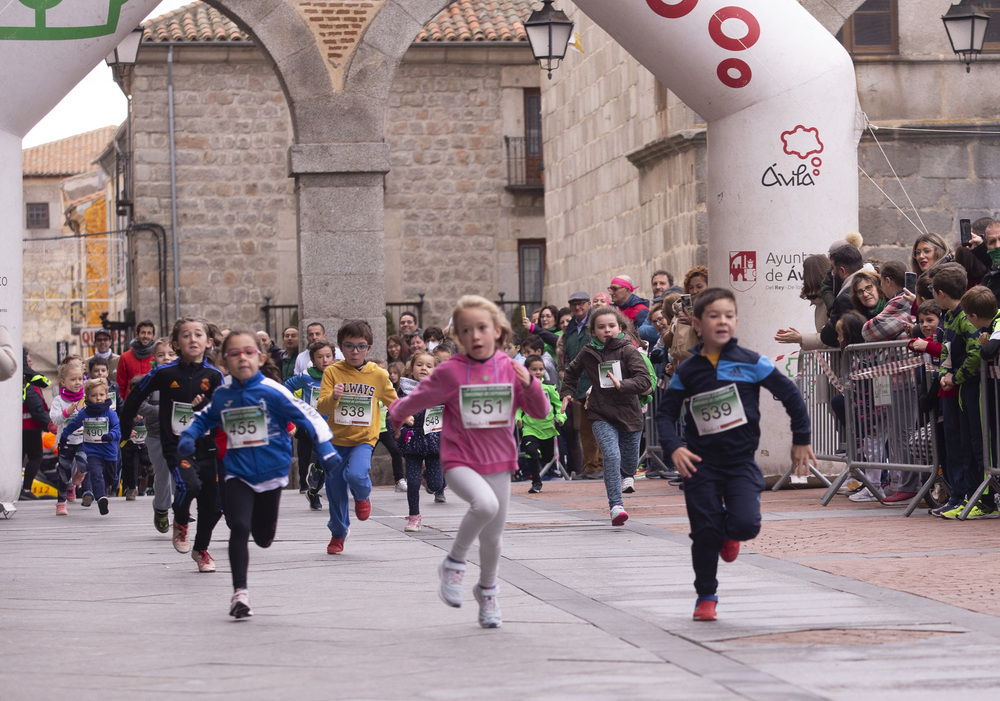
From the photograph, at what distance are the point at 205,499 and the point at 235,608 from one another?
6.62 feet

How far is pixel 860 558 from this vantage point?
8.30 m

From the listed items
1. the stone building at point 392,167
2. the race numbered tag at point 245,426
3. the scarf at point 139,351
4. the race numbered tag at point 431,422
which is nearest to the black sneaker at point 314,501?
the race numbered tag at point 431,422

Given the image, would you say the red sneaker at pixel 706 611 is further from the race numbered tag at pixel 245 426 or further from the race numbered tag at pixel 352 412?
the race numbered tag at pixel 352 412

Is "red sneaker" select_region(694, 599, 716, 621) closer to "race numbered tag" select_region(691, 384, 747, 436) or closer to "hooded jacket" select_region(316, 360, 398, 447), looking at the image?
"race numbered tag" select_region(691, 384, 747, 436)

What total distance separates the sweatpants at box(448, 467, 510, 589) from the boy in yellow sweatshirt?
10.3 feet

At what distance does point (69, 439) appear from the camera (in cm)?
1434

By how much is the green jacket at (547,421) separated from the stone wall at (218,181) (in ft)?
50.3

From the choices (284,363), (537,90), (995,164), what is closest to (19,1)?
(284,363)

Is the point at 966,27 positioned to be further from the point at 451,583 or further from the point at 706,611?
the point at 451,583

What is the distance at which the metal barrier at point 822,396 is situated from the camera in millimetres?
11922

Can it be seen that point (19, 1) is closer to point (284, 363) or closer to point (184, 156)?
point (284, 363)

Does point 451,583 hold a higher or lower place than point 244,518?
lower

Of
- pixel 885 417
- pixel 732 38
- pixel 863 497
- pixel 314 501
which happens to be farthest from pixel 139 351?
pixel 885 417

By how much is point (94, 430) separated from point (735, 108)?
660 centimetres
